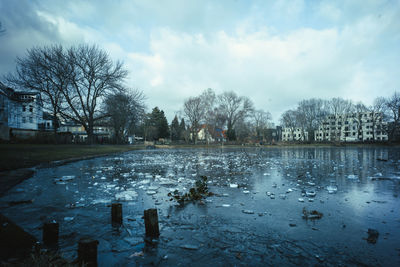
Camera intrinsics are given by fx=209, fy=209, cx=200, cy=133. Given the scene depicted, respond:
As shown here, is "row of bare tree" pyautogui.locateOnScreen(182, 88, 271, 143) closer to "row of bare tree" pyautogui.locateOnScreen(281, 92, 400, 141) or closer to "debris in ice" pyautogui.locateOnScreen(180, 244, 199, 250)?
"row of bare tree" pyautogui.locateOnScreen(281, 92, 400, 141)

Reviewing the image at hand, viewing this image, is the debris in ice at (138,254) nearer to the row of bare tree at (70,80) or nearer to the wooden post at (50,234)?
the wooden post at (50,234)

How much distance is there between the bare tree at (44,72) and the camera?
77.7 feet

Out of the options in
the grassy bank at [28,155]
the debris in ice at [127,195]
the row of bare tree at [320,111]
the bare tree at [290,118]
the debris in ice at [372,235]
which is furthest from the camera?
the bare tree at [290,118]

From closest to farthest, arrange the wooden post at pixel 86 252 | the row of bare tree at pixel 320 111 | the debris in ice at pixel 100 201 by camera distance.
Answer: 1. the wooden post at pixel 86 252
2. the debris in ice at pixel 100 201
3. the row of bare tree at pixel 320 111

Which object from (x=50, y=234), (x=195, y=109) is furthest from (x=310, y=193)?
(x=195, y=109)

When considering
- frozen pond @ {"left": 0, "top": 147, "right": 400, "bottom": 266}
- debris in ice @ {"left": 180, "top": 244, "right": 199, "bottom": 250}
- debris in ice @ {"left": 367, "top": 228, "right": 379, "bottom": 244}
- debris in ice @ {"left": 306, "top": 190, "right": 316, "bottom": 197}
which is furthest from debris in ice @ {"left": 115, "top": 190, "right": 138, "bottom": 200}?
debris in ice @ {"left": 367, "top": 228, "right": 379, "bottom": 244}

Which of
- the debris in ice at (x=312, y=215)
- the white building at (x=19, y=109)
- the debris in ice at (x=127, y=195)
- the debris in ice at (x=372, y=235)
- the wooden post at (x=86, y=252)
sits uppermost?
the white building at (x=19, y=109)

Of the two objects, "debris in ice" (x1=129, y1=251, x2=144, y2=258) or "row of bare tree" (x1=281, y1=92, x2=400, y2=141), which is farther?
"row of bare tree" (x1=281, y1=92, x2=400, y2=141)

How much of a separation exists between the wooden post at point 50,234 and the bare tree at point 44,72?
26.8m

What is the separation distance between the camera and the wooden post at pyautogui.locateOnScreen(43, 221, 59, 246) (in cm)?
289

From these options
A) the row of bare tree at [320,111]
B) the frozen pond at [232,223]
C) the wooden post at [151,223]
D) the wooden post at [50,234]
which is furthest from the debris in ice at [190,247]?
the row of bare tree at [320,111]

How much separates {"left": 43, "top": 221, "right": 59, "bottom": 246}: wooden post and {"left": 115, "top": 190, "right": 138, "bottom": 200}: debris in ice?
2.39 m

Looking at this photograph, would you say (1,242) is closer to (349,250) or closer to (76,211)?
(76,211)

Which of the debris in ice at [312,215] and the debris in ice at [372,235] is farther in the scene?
the debris in ice at [312,215]
